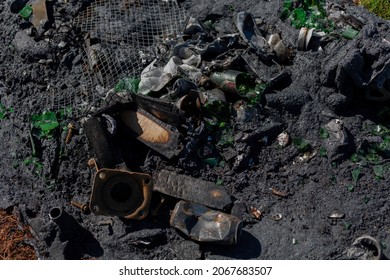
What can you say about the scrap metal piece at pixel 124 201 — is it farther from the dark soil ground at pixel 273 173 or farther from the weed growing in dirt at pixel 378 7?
the weed growing in dirt at pixel 378 7

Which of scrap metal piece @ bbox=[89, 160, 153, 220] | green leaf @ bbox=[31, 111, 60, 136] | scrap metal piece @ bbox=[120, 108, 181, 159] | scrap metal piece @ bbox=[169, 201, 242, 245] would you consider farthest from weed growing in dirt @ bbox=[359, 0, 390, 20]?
green leaf @ bbox=[31, 111, 60, 136]

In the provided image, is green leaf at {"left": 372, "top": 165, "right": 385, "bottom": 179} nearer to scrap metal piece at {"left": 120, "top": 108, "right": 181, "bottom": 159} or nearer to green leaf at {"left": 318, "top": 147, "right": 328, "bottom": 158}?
green leaf at {"left": 318, "top": 147, "right": 328, "bottom": 158}

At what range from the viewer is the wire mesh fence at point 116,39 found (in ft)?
19.0

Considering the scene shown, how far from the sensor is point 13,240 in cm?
514

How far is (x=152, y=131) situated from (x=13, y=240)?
1.53 meters

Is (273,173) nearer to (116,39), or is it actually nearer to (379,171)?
(379,171)

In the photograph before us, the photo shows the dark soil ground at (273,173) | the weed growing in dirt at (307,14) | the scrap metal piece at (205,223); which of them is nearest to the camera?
the scrap metal piece at (205,223)

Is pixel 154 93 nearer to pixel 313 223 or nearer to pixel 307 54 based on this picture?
pixel 307 54

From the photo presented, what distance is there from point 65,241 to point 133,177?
2.55 ft

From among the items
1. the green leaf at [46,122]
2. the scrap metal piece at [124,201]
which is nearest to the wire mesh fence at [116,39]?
the green leaf at [46,122]

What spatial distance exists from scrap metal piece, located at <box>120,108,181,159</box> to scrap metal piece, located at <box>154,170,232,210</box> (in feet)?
0.69

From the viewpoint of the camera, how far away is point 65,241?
4.98 meters

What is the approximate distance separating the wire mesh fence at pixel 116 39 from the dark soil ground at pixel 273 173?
0.68 ft

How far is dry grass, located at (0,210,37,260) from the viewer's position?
199 inches
